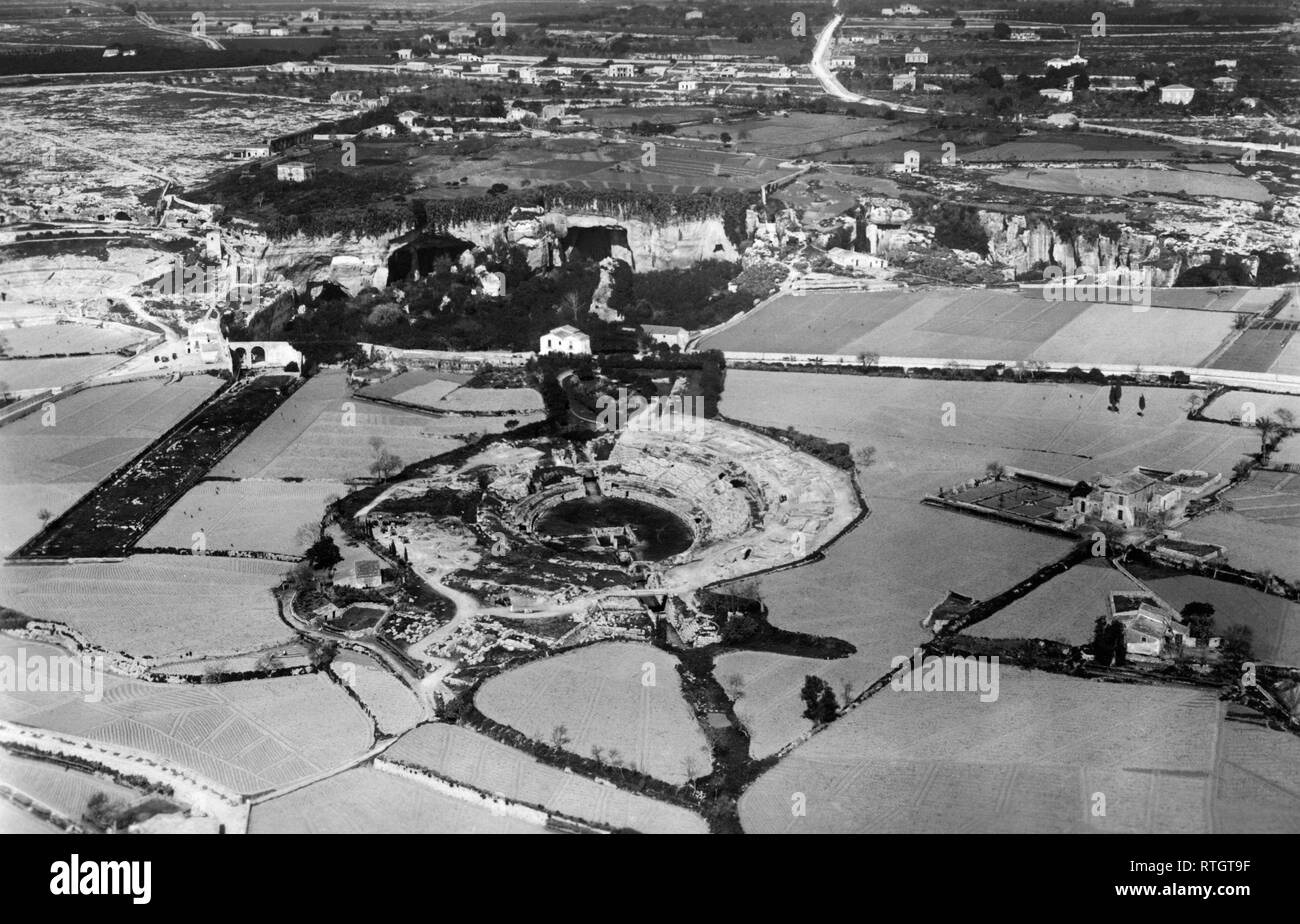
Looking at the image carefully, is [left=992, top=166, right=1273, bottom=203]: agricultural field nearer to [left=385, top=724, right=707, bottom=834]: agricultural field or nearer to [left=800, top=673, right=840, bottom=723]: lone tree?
→ [left=800, top=673, right=840, bottom=723]: lone tree

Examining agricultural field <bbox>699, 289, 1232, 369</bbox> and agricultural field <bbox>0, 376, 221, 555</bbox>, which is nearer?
agricultural field <bbox>0, 376, 221, 555</bbox>

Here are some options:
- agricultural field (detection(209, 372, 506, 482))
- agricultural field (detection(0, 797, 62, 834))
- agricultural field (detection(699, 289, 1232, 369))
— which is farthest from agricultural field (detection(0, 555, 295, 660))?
agricultural field (detection(699, 289, 1232, 369))

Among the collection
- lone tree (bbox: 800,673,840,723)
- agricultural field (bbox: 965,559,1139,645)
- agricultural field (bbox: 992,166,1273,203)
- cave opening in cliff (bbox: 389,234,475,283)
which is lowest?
lone tree (bbox: 800,673,840,723)

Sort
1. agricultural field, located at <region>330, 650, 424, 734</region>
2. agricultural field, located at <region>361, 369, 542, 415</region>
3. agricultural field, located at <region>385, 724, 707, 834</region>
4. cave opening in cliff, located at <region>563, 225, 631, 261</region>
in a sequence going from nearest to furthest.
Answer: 1. agricultural field, located at <region>385, 724, 707, 834</region>
2. agricultural field, located at <region>330, 650, 424, 734</region>
3. agricultural field, located at <region>361, 369, 542, 415</region>
4. cave opening in cliff, located at <region>563, 225, 631, 261</region>

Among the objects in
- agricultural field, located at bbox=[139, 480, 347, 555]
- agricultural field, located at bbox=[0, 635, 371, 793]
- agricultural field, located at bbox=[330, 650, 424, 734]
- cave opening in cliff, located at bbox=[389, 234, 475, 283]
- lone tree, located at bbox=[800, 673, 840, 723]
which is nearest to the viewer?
agricultural field, located at bbox=[0, 635, 371, 793]

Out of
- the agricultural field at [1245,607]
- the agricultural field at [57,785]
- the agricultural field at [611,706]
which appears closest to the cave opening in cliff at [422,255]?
the agricultural field at [611,706]

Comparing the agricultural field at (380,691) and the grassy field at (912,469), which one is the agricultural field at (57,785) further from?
the grassy field at (912,469)

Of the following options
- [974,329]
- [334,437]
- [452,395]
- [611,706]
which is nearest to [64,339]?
[334,437]

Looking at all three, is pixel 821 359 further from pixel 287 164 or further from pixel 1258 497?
pixel 287 164
